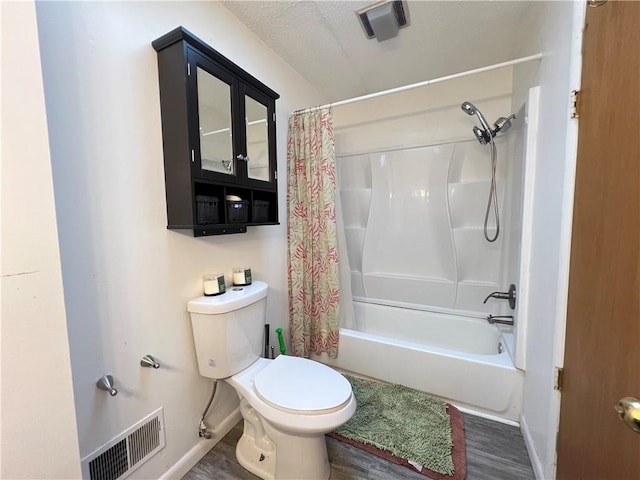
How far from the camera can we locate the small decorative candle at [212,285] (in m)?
1.27

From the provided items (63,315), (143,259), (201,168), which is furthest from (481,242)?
→ (63,315)

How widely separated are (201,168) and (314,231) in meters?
0.93

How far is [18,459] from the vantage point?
0.58 m

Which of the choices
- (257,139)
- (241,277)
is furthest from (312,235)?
(257,139)

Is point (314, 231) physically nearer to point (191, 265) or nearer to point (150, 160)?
point (191, 265)

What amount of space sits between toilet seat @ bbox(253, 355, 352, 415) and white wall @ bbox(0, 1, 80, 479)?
25.6 inches

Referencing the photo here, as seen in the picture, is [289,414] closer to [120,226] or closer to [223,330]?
[223,330]

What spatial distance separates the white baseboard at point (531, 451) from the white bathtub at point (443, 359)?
0.25ft

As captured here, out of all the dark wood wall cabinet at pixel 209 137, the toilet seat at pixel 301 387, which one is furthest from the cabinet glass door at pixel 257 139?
the toilet seat at pixel 301 387

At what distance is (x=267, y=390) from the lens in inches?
44.9

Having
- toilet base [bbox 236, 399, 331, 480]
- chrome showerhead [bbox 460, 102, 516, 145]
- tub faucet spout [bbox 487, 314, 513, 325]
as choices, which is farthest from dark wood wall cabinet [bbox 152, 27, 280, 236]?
tub faucet spout [bbox 487, 314, 513, 325]

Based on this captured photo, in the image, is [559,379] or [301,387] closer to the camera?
[559,379]

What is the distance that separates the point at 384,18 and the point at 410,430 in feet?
7.44

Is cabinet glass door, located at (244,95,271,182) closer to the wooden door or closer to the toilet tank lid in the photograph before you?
the toilet tank lid
